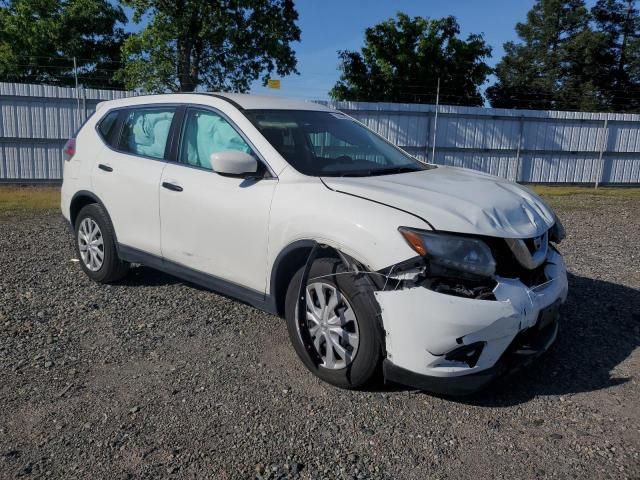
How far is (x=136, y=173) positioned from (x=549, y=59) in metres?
39.7

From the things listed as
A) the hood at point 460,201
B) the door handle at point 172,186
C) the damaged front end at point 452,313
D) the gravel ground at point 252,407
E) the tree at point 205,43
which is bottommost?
the gravel ground at point 252,407

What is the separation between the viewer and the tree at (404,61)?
85.9 feet

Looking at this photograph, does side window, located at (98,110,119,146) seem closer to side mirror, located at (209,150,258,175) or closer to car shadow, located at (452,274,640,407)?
side mirror, located at (209,150,258,175)

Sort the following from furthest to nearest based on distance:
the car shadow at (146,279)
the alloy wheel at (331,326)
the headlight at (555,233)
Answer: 1. the car shadow at (146,279)
2. the headlight at (555,233)
3. the alloy wheel at (331,326)

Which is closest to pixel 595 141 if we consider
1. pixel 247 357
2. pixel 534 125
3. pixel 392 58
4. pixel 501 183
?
pixel 534 125

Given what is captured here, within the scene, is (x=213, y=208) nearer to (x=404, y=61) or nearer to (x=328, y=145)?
(x=328, y=145)

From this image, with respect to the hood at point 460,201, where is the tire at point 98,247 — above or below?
below

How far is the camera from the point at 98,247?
5469 mm

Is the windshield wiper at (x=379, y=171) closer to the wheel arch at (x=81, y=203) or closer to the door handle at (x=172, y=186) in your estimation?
the door handle at (x=172, y=186)

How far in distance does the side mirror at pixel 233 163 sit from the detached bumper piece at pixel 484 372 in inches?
61.9

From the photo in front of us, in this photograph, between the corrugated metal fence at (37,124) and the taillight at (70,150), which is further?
the corrugated metal fence at (37,124)

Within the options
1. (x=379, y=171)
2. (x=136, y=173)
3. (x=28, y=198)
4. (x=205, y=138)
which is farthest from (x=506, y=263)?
(x=28, y=198)

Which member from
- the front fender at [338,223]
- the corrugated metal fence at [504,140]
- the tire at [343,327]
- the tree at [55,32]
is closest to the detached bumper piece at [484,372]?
the tire at [343,327]

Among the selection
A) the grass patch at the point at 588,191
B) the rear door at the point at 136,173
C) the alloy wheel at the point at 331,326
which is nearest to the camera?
the alloy wheel at the point at 331,326
